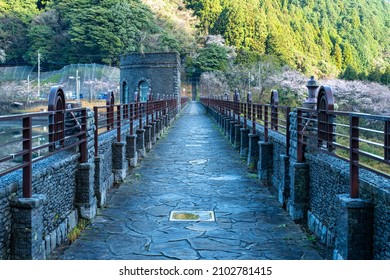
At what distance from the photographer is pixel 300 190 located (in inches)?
286

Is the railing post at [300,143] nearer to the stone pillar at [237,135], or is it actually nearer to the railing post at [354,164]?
the railing post at [354,164]

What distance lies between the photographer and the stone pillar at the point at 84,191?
710cm

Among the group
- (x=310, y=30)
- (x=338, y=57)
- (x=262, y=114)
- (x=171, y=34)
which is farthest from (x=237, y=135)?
(x=310, y=30)

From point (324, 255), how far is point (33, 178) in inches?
132

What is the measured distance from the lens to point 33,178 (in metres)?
5.11

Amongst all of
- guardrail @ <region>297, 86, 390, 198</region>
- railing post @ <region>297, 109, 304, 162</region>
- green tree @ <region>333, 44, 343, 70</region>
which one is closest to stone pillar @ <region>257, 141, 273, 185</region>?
guardrail @ <region>297, 86, 390, 198</region>

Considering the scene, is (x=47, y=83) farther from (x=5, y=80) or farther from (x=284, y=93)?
(x=284, y=93)

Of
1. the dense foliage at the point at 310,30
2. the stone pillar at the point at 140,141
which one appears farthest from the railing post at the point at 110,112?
the dense foliage at the point at 310,30

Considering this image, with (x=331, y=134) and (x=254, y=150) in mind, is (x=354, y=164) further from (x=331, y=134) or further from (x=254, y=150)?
(x=254, y=150)

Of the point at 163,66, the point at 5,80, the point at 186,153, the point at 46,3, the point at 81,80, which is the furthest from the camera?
the point at 46,3

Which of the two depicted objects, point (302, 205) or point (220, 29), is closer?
point (302, 205)

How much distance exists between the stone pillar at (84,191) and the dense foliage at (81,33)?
6517 centimetres

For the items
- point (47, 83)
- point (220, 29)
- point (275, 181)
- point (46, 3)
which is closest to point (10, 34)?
point (46, 3)

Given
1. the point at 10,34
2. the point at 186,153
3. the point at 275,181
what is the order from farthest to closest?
the point at 10,34 < the point at 186,153 < the point at 275,181
